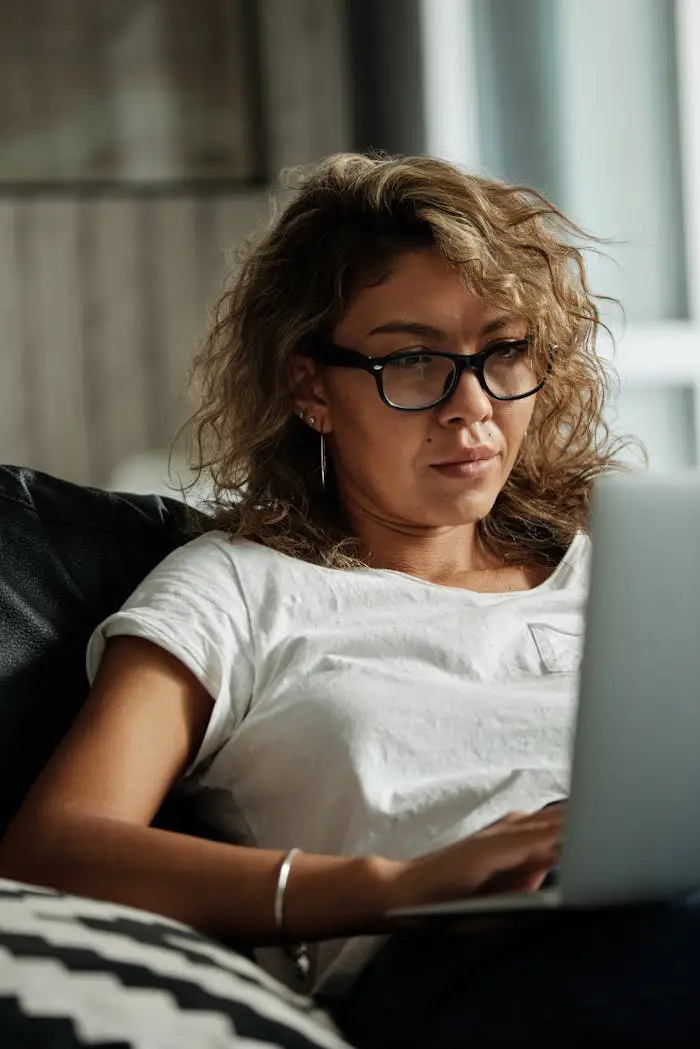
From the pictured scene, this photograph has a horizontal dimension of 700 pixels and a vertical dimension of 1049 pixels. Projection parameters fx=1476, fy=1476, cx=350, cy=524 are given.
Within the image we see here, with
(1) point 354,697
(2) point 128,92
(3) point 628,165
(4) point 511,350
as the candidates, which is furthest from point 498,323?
(2) point 128,92

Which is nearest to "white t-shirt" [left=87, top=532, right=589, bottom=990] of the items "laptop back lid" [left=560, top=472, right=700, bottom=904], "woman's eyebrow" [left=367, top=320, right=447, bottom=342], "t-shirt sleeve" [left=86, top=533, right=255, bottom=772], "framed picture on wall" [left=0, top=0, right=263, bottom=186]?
"t-shirt sleeve" [left=86, top=533, right=255, bottom=772]

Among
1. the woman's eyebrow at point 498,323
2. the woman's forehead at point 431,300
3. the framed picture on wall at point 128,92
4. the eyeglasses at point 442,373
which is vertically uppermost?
the framed picture on wall at point 128,92

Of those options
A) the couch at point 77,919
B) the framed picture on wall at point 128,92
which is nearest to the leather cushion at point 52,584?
the couch at point 77,919

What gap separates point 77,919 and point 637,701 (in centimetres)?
36

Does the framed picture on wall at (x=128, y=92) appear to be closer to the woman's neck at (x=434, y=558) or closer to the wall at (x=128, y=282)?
the wall at (x=128, y=282)

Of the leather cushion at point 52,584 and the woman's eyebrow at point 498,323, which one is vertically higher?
the woman's eyebrow at point 498,323

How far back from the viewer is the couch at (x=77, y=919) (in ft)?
2.53

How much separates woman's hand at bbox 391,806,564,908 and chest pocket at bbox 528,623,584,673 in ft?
1.19

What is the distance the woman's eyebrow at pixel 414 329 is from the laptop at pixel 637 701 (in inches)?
24.5

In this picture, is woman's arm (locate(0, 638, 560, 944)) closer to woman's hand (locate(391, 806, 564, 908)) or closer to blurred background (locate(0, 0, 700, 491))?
woman's hand (locate(391, 806, 564, 908))

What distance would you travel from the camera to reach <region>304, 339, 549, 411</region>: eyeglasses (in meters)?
1.38

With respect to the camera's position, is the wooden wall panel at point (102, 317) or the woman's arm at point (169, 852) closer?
the woman's arm at point (169, 852)

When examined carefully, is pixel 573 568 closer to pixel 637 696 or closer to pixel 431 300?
pixel 431 300

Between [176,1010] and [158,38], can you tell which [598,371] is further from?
[158,38]
